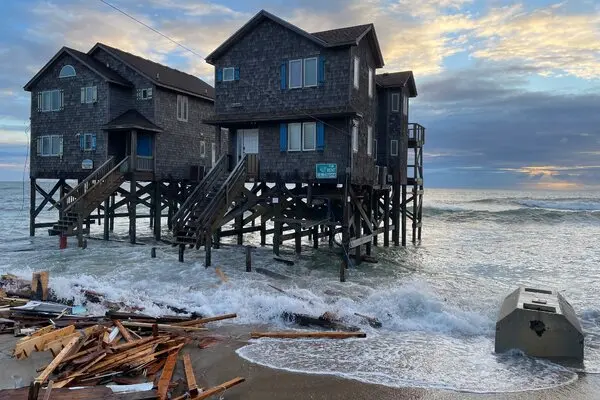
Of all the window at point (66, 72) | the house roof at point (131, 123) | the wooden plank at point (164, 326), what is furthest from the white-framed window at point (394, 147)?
the wooden plank at point (164, 326)

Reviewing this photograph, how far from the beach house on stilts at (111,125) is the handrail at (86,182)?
8cm

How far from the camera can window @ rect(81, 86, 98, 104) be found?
2659 centimetres

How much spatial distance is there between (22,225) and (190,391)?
39.0 metres

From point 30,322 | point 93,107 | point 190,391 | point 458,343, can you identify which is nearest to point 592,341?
point 458,343

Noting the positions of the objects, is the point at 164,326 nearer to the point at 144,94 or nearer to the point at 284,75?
the point at 284,75

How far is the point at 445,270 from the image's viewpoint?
2112 centimetres

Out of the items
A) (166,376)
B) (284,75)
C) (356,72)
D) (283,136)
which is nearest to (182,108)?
(284,75)

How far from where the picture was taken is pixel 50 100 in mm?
28125

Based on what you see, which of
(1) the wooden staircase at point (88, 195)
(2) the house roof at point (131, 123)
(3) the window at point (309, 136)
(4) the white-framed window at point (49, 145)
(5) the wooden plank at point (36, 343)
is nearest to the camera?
(5) the wooden plank at point (36, 343)

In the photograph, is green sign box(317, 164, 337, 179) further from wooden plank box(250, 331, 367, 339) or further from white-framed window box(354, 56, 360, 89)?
wooden plank box(250, 331, 367, 339)

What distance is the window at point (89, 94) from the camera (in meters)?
26.6

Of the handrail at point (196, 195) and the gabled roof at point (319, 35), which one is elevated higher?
the gabled roof at point (319, 35)

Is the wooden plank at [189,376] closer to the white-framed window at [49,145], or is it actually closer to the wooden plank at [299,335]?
the wooden plank at [299,335]

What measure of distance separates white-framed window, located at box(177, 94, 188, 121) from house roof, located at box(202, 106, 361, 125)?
7885mm
